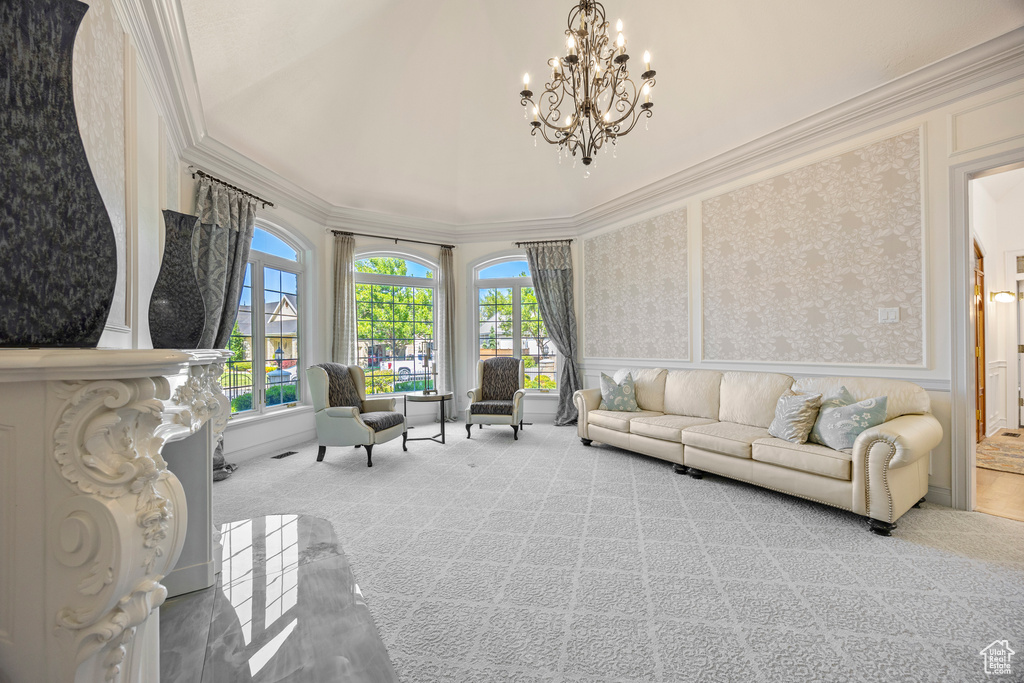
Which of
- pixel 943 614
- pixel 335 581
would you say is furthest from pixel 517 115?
pixel 943 614

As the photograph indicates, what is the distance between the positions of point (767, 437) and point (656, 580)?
5.99 ft

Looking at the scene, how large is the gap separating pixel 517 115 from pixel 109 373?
523cm

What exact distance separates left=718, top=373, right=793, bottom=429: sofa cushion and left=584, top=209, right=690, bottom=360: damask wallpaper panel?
837 millimetres

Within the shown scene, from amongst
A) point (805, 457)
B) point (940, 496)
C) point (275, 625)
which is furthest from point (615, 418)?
point (275, 625)

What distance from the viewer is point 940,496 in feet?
9.87

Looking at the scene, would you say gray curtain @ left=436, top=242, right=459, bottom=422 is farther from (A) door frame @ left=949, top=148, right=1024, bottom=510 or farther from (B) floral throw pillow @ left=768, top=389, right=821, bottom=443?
(A) door frame @ left=949, top=148, right=1024, bottom=510

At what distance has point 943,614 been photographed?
1.80 metres

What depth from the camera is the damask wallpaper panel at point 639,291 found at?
16.2 ft

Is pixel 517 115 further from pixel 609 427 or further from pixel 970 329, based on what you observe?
pixel 970 329

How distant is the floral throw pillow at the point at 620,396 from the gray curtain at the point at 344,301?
3259 millimetres

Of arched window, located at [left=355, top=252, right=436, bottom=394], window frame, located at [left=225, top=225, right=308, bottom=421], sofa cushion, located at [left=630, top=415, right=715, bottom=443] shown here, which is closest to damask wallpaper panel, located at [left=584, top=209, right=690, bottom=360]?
sofa cushion, located at [left=630, top=415, right=715, bottom=443]

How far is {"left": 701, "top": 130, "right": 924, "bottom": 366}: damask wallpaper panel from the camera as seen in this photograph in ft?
10.5

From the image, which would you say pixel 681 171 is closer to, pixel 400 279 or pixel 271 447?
pixel 400 279

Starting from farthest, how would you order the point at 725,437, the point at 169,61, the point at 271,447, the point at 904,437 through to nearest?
the point at 271,447 < the point at 725,437 < the point at 169,61 < the point at 904,437
